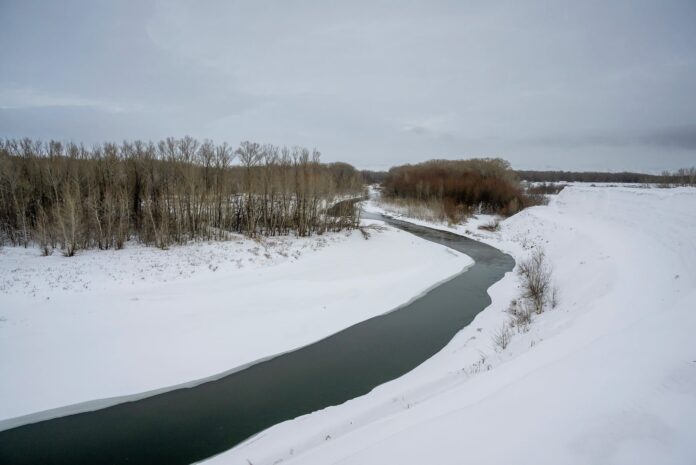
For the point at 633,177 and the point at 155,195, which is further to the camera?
the point at 633,177

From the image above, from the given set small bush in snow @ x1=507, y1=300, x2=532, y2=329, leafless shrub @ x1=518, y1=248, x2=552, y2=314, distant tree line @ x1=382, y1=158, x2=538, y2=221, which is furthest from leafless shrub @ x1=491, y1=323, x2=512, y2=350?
distant tree line @ x1=382, y1=158, x2=538, y2=221

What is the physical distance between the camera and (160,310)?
38.6ft

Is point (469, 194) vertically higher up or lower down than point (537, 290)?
higher up

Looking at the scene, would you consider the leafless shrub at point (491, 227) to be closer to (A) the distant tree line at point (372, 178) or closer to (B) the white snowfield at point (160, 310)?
(B) the white snowfield at point (160, 310)

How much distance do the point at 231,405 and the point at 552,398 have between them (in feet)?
22.6

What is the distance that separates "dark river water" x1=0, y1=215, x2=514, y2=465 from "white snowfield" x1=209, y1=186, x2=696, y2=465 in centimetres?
65

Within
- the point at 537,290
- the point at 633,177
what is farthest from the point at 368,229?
the point at 633,177

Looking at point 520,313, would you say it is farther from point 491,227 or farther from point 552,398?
point 491,227

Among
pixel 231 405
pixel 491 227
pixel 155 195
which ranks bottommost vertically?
pixel 231 405

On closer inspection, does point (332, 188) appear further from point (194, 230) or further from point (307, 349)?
point (307, 349)

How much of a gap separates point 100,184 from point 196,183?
5.52 metres

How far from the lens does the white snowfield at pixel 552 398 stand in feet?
12.4

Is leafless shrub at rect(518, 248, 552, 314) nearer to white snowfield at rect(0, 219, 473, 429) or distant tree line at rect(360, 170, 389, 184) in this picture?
white snowfield at rect(0, 219, 473, 429)

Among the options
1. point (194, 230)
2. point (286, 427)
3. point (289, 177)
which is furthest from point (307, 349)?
point (289, 177)
